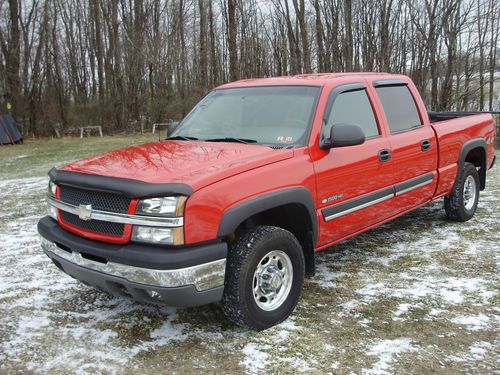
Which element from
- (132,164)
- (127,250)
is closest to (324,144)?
(132,164)

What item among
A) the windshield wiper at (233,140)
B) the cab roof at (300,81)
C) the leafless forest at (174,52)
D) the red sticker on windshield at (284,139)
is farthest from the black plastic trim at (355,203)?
the leafless forest at (174,52)

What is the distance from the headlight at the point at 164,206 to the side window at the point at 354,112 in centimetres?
165

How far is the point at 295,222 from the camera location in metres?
3.78

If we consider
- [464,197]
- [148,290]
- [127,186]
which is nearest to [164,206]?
[127,186]

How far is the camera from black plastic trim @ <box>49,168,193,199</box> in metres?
2.90

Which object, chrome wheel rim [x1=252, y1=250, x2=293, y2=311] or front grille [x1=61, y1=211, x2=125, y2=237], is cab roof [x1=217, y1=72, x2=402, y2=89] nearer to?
chrome wheel rim [x1=252, y1=250, x2=293, y2=311]

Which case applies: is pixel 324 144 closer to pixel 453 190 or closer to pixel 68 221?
pixel 68 221

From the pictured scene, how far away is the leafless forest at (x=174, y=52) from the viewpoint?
85.3 feet

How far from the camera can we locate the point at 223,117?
442 centimetres

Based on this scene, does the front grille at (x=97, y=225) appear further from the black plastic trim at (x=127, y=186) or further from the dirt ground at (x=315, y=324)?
the dirt ground at (x=315, y=324)

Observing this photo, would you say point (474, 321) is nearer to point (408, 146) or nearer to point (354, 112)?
point (408, 146)

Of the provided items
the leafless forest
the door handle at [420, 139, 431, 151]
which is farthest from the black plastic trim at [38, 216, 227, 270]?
the leafless forest

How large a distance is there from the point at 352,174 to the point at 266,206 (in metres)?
1.13

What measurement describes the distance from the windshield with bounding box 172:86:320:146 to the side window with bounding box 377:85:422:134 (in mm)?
1013
